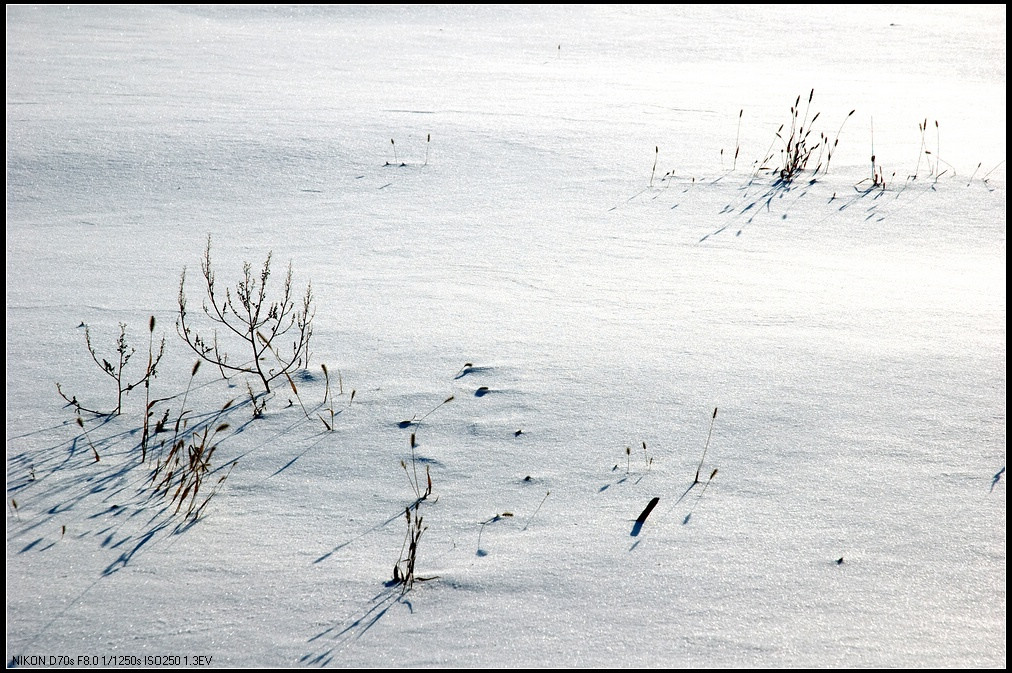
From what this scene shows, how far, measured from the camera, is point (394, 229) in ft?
12.2

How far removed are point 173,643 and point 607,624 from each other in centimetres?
80

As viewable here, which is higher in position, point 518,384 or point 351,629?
point 518,384

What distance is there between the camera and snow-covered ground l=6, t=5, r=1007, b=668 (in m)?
1.59

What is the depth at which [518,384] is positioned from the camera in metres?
2.43

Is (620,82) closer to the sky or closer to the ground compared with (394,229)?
closer to the sky

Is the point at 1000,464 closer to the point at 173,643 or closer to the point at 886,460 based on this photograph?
the point at 886,460

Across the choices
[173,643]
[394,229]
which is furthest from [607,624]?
[394,229]

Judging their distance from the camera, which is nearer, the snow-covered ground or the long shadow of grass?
the long shadow of grass

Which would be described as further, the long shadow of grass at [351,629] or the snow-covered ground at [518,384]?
the snow-covered ground at [518,384]

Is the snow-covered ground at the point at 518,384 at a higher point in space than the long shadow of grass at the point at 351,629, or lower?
higher

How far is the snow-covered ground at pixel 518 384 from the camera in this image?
159 cm

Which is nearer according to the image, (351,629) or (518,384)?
(351,629)

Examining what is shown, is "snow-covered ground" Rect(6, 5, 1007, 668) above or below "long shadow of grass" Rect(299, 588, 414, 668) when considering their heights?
above

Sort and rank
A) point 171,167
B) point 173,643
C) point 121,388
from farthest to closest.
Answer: point 171,167 < point 121,388 < point 173,643
